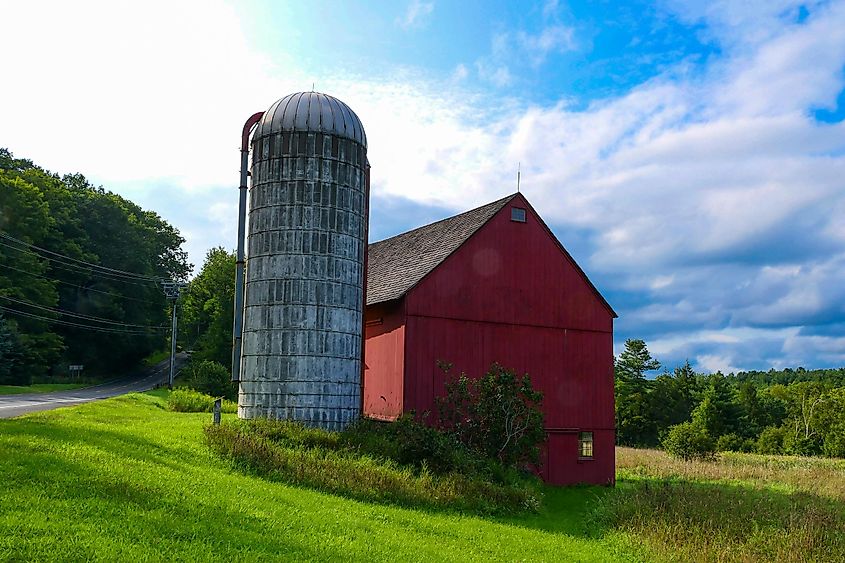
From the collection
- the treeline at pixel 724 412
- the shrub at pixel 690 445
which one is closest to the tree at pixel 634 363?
the treeline at pixel 724 412

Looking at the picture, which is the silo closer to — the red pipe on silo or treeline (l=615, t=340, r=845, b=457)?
the red pipe on silo

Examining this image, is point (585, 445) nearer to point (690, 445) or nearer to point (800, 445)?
point (690, 445)

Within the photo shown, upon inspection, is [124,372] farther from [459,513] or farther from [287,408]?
[459,513]

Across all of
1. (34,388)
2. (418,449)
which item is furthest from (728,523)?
(34,388)

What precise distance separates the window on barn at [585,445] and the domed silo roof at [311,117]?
12415 mm

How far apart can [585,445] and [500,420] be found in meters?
Result: 6.10

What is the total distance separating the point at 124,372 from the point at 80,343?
24.2ft

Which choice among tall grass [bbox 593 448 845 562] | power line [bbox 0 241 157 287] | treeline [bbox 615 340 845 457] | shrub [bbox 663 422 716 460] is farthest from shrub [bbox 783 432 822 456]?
power line [bbox 0 241 157 287]

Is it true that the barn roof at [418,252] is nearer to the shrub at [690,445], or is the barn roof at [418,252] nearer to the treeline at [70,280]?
the shrub at [690,445]

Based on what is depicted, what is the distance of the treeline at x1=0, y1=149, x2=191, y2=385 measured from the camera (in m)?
48.3

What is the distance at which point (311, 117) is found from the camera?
791 inches

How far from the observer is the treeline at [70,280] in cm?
4828

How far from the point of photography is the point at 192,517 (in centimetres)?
990

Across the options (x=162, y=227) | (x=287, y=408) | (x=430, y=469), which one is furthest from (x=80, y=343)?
(x=430, y=469)
